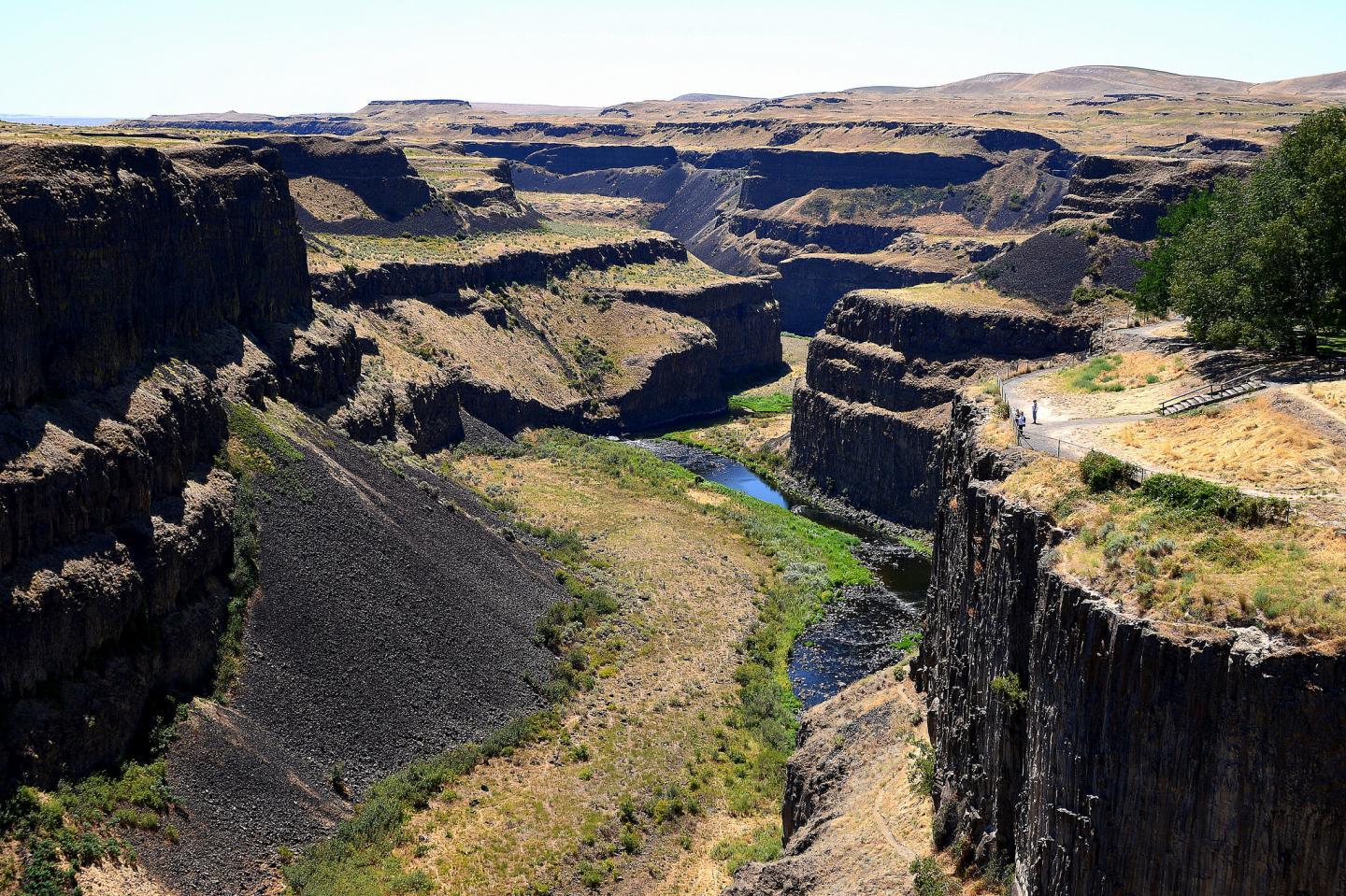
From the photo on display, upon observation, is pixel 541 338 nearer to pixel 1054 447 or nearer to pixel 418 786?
pixel 418 786

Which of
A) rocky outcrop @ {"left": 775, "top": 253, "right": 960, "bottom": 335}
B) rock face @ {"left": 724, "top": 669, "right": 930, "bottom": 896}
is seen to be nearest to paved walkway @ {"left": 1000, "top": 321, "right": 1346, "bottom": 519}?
rock face @ {"left": 724, "top": 669, "right": 930, "bottom": 896}

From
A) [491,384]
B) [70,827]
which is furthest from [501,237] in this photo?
[70,827]

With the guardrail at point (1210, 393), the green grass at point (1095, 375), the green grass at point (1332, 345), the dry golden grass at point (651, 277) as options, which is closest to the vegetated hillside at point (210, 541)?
the green grass at point (1095, 375)

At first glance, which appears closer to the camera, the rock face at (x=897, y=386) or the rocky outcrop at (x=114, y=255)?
the rocky outcrop at (x=114, y=255)

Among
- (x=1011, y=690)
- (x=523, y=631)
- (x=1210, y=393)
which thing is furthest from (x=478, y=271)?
(x=1011, y=690)

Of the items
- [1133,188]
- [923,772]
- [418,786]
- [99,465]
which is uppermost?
[1133,188]

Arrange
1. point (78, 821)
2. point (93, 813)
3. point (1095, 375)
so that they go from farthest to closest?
1. point (1095, 375)
2. point (93, 813)
3. point (78, 821)

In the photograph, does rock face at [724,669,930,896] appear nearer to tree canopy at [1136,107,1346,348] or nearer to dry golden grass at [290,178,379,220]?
tree canopy at [1136,107,1346,348]

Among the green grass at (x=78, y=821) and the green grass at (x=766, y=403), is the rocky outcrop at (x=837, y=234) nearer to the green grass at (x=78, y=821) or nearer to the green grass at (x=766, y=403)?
the green grass at (x=766, y=403)
